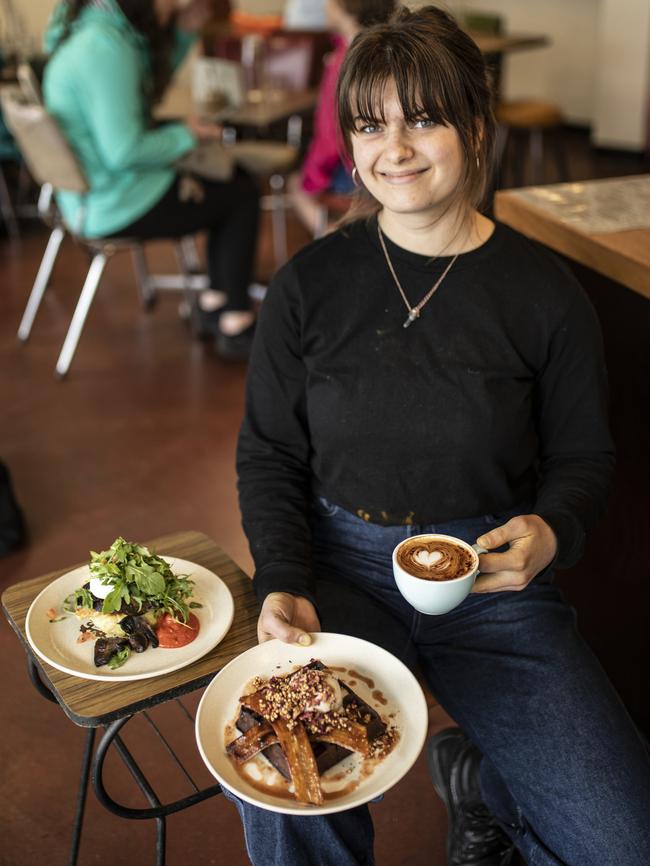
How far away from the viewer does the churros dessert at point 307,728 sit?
1084 millimetres

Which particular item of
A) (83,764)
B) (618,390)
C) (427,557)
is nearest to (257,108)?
(618,390)

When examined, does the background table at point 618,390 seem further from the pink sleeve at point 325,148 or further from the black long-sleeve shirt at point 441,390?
the pink sleeve at point 325,148

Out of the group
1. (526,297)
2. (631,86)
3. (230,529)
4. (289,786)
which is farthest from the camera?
(631,86)

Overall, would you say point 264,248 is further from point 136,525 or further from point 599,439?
point 599,439

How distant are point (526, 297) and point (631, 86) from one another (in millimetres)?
5574

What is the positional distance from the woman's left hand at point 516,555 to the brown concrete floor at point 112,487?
0.66 m

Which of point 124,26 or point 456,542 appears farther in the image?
point 124,26

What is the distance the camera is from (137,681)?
3.92 feet

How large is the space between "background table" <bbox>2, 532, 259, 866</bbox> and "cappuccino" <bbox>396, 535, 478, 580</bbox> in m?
0.25

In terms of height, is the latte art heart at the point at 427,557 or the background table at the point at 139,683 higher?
the latte art heart at the point at 427,557

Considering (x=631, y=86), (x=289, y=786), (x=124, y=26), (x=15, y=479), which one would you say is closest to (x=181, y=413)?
(x=15, y=479)

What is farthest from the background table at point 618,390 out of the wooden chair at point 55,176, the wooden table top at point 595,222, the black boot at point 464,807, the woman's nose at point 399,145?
the wooden chair at point 55,176

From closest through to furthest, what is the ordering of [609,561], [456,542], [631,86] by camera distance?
[456,542]
[609,561]
[631,86]

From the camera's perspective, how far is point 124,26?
3.20 meters
